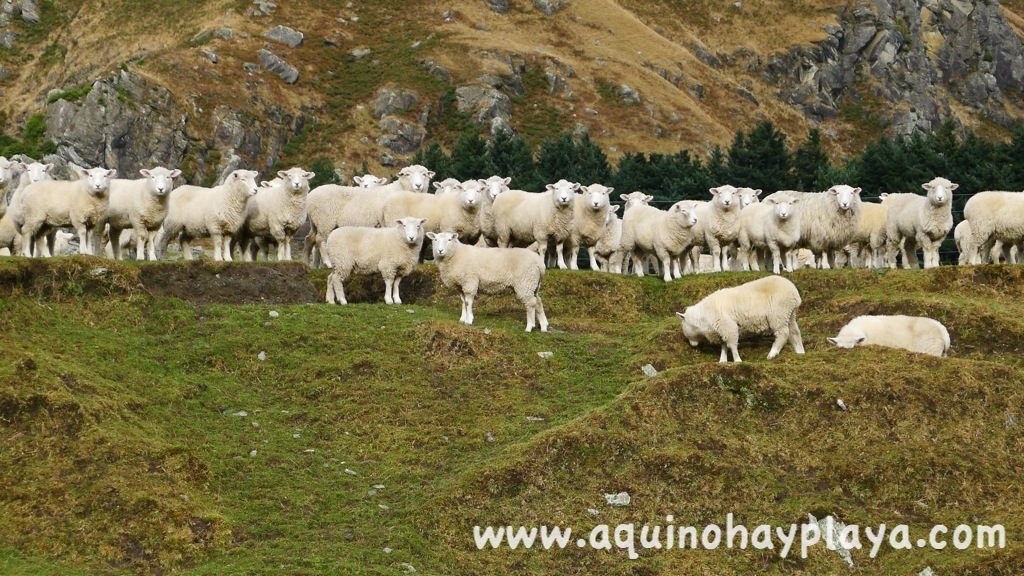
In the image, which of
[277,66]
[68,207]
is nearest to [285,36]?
[277,66]

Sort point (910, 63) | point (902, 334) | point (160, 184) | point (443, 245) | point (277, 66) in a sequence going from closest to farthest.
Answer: point (902, 334), point (443, 245), point (160, 184), point (277, 66), point (910, 63)

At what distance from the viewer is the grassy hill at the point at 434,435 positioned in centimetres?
1371

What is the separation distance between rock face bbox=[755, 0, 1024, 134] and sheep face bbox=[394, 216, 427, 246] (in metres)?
82.3

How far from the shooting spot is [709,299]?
19.5m

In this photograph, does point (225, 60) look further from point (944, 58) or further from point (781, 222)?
point (944, 58)

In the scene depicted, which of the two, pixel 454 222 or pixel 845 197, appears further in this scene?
pixel 845 197

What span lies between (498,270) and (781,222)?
28.0 feet

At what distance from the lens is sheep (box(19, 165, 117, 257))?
23.1m

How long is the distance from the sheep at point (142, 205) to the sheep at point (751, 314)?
38.3ft

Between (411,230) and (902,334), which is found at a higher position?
(411,230)

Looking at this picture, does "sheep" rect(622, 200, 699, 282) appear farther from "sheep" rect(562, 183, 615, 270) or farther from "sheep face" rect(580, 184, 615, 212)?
"sheep face" rect(580, 184, 615, 212)

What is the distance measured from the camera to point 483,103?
8075cm

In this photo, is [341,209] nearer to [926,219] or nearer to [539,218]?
[539,218]

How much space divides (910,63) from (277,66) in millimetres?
63780
